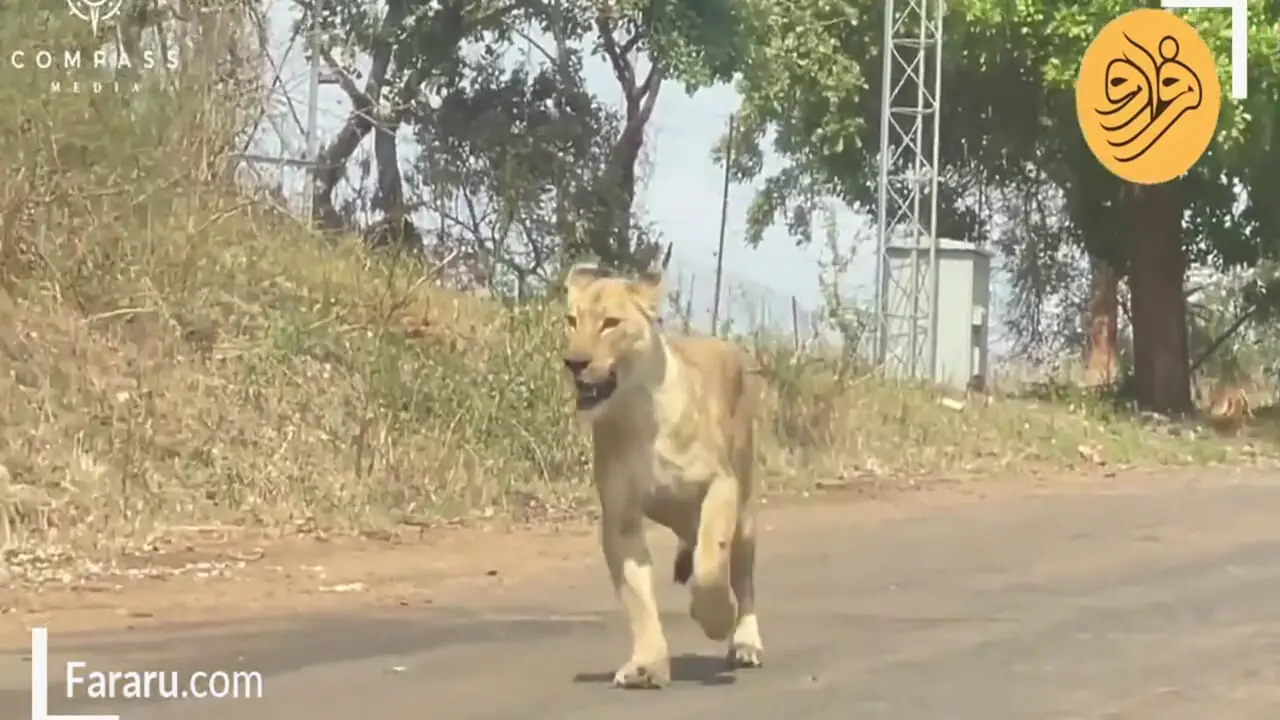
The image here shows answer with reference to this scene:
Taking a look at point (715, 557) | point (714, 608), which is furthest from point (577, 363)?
point (714, 608)

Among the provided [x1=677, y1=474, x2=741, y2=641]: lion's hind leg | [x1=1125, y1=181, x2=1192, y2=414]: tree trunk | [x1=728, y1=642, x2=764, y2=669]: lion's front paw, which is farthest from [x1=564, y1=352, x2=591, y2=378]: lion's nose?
[x1=1125, y1=181, x2=1192, y2=414]: tree trunk

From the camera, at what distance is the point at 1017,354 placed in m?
40.8

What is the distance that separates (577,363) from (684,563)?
119cm

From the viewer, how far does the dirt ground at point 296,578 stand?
10.0m

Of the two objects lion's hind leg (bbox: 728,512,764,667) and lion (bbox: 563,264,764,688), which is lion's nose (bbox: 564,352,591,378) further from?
lion's hind leg (bbox: 728,512,764,667)

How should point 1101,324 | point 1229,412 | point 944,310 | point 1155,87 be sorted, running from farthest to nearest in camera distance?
point 1101,324
point 944,310
point 1229,412
point 1155,87

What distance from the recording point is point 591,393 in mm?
7188

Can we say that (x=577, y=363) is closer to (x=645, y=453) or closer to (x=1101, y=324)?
(x=645, y=453)

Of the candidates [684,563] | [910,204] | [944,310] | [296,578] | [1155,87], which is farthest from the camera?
[944,310]

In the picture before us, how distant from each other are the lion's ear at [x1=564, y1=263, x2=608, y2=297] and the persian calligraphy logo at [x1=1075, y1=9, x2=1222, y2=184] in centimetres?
1797

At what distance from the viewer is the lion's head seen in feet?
23.6

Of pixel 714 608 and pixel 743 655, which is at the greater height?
pixel 714 608

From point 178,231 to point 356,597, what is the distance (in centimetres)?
679

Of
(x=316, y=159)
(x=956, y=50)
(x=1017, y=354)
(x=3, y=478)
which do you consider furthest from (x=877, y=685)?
(x=1017, y=354)
